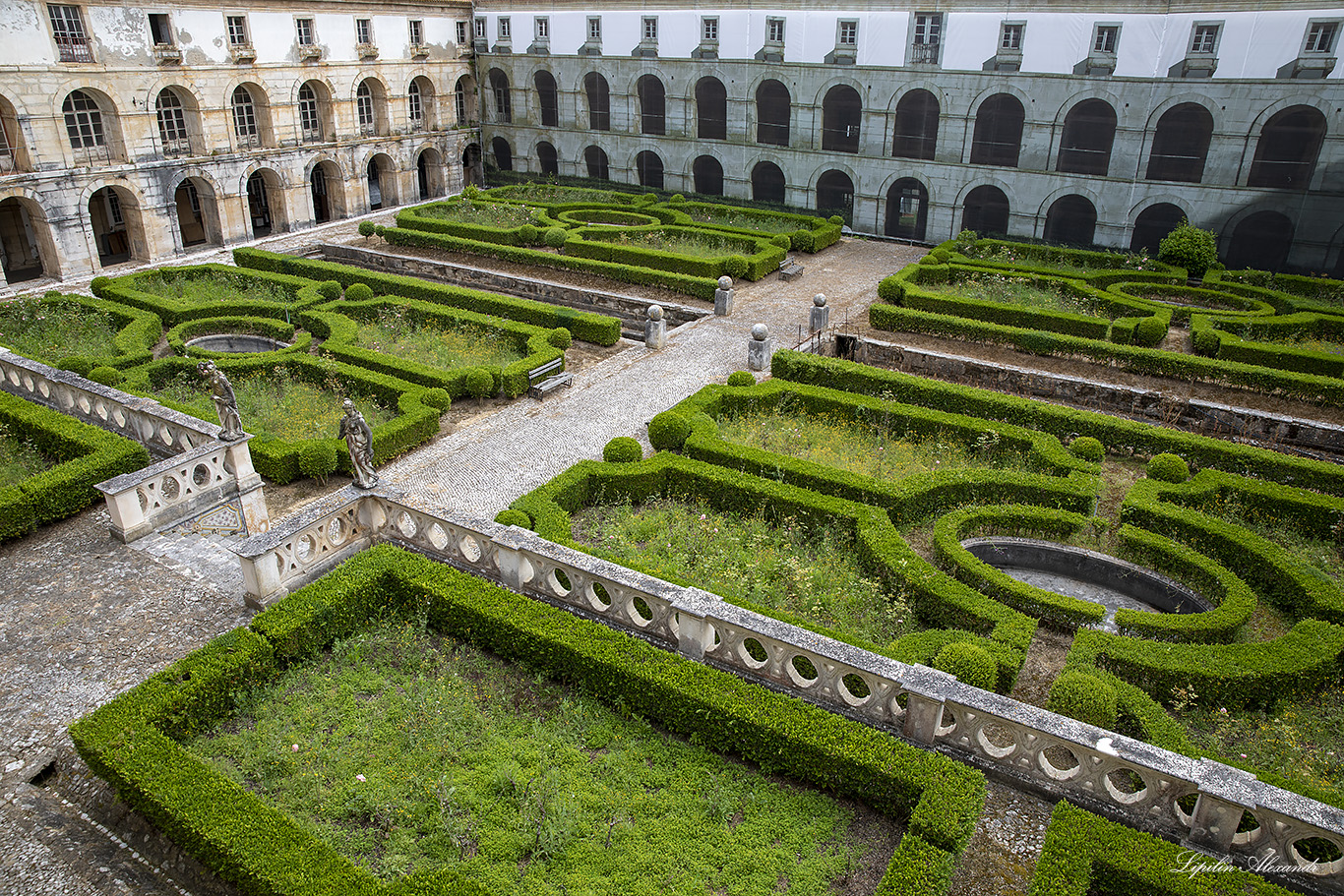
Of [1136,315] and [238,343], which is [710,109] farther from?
[238,343]

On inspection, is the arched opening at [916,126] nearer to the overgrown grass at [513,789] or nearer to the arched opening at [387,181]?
the arched opening at [387,181]

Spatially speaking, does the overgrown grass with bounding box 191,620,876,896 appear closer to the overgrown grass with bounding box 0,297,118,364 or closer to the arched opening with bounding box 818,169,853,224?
the overgrown grass with bounding box 0,297,118,364

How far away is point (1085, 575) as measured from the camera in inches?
571

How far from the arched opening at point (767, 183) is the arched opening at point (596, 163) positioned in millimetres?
8184

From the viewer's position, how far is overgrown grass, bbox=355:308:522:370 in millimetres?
22062

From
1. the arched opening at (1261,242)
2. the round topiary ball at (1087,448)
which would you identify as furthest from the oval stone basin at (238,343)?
the arched opening at (1261,242)

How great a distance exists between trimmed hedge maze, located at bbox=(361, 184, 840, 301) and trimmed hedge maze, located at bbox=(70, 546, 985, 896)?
18.4 m

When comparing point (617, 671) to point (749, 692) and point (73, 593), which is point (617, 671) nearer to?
point (749, 692)

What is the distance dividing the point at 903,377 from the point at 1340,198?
20.4 meters

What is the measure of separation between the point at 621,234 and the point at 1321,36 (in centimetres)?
2420

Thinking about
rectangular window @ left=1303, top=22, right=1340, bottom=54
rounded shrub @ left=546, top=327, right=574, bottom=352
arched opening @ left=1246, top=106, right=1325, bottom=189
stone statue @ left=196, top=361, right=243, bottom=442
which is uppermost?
rectangular window @ left=1303, top=22, right=1340, bottom=54

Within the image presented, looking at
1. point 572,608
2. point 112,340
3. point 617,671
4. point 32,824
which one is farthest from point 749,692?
point 112,340

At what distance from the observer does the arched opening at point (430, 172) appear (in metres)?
45.2

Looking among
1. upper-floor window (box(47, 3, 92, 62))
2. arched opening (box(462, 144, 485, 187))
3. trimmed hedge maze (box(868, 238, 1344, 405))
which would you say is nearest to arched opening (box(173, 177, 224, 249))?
upper-floor window (box(47, 3, 92, 62))
